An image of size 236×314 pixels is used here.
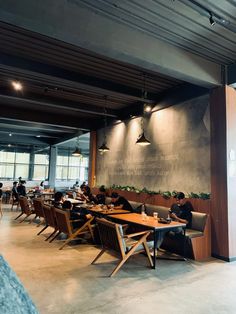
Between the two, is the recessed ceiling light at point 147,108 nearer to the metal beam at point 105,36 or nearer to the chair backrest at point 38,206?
the metal beam at point 105,36

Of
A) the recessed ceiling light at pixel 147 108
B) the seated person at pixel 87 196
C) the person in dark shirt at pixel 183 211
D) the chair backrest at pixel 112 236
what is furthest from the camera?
the seated person at pixel 87 196

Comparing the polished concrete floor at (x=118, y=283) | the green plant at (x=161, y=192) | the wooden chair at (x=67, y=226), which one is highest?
the green plant at (x=161, y=192)

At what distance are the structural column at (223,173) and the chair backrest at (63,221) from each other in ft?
9.48

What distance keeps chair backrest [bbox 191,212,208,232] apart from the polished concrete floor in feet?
2.05

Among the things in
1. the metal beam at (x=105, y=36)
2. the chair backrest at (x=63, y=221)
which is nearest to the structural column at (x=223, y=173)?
the metal beam at (x=105, y=36)

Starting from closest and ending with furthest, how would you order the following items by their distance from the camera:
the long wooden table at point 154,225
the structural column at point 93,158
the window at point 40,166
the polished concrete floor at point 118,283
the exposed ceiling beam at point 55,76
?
the polished concrete floor at point 118,283 < the long wooden table at point 154,225 < the exposed ceiling beam at point 55,76 < the structural column at point 93,158 < the window at point 40,166

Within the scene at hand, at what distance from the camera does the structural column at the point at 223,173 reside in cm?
470

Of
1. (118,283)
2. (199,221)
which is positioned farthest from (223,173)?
(118,283)

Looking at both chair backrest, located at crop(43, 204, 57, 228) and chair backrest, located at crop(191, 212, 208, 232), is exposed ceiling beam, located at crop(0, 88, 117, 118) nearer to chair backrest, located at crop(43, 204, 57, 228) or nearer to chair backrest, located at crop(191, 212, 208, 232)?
chair backrest, located at crop(43, 204, 57, 228)

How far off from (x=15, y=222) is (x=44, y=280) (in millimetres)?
4881

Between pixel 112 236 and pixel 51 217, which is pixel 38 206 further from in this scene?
pixel 112 236

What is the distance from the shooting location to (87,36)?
3.51 metres

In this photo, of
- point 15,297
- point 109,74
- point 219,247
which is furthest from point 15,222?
point 15,297

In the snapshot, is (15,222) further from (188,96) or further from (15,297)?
(15,297)
